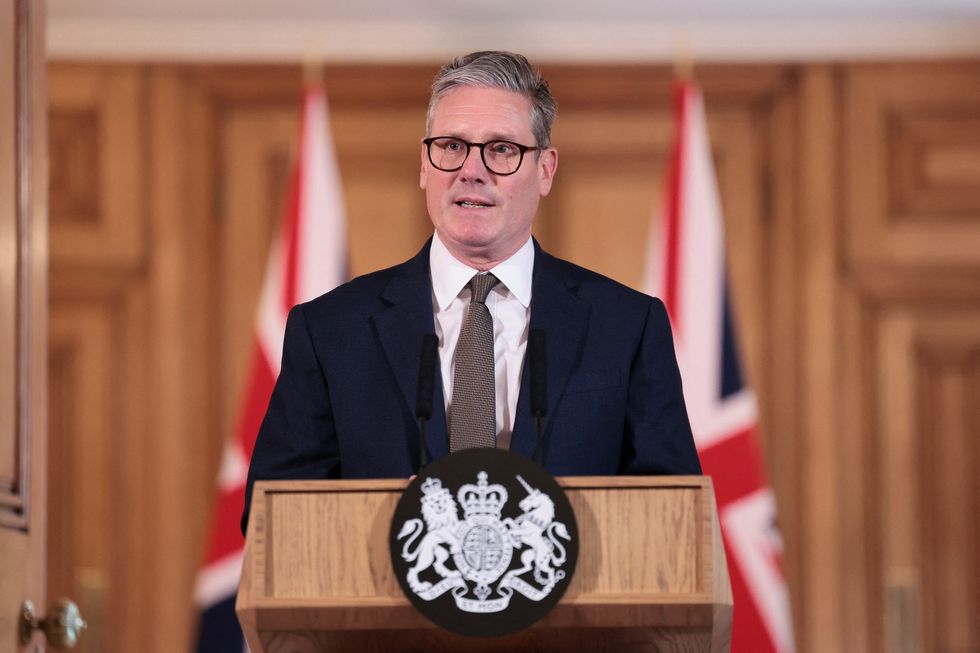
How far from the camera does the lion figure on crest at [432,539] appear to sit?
136 centimetres

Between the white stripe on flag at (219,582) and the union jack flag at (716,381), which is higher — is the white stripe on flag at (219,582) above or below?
below

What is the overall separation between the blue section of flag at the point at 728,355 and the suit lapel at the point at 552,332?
7.28 feet

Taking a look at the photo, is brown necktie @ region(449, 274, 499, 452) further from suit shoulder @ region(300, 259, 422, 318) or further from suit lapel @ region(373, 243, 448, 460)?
suit shoulder @ region(300, 259, 422, 318)

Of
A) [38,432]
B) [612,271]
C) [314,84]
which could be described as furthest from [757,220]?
[38,432]

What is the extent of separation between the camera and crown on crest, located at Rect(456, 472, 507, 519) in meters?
1.36

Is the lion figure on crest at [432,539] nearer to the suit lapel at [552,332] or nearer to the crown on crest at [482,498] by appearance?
the crown on crest at [482,498]

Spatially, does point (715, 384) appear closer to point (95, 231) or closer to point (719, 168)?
point (719, 168)

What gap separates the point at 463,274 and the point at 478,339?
0.16m

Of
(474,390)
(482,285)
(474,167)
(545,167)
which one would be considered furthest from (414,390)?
(545,167)

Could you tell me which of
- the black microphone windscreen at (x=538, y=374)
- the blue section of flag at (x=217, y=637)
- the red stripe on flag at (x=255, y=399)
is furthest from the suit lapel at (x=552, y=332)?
the blue section of flag at (x=217, y=637)

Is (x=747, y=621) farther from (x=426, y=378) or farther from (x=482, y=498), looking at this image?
(x=482, y=498)

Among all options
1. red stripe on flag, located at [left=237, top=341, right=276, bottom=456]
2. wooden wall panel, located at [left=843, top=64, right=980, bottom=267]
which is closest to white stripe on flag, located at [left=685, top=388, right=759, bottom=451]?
wooden wall panel, located at [left=843, top=64, right=980, bottom=267]

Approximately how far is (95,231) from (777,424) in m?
2.22

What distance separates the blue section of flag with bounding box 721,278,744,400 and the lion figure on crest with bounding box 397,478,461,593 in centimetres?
290
